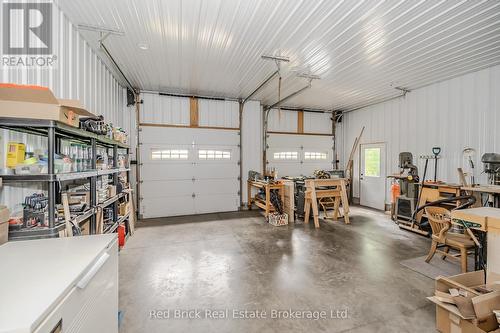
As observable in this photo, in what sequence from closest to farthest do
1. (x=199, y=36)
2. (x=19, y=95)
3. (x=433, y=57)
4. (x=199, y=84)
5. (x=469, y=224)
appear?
(x=19, y=95) → (x=469, y=224) → (x=199, y=36) → (x=433, y=57) → (x=199, y=84)

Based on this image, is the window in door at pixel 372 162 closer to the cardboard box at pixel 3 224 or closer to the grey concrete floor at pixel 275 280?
the grey concrete floor at pixel 275 280

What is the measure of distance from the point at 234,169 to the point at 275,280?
421cm

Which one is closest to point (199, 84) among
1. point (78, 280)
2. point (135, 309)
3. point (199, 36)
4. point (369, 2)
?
point (199, 36)

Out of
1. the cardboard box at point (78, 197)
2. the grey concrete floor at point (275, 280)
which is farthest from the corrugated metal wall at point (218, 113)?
the cardboard box at point (78, 197)

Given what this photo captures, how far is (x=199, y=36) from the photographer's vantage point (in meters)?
3.32

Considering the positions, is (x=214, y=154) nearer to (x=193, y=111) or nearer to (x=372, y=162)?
(x=193, y=111)

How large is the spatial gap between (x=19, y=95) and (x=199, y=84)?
399 cm

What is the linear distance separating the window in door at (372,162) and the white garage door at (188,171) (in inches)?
170

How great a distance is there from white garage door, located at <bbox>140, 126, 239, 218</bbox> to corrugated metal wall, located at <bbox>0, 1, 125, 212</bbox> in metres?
1.45

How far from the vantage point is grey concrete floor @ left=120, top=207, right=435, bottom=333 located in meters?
2.08

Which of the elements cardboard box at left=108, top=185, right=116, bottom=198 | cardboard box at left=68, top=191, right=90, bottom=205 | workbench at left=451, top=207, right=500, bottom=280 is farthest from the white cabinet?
workbench at left=451, top=207, right=500, bottom=280

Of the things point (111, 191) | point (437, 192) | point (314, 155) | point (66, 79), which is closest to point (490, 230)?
point (437, 192)

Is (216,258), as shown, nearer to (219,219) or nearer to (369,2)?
(219,219)

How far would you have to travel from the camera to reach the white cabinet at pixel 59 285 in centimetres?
81
